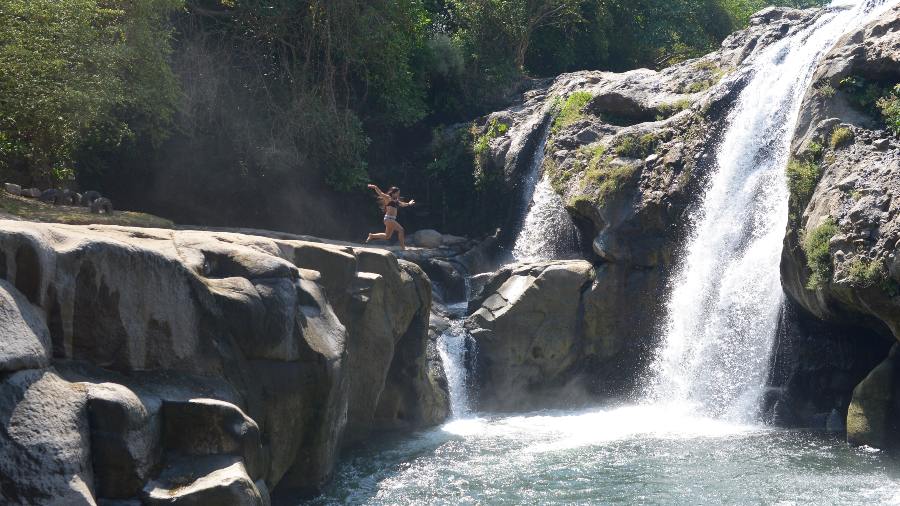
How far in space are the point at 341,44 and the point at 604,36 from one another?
39.0 ft

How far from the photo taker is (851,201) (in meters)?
14.2

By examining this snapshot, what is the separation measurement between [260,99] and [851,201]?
15302 millimetres

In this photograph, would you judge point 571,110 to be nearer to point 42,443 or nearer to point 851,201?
point 851,201

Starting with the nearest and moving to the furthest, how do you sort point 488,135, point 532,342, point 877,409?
point 877,409 → point 532,342 → point 488,135

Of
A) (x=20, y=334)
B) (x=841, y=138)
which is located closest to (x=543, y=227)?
(x=841, y=138)

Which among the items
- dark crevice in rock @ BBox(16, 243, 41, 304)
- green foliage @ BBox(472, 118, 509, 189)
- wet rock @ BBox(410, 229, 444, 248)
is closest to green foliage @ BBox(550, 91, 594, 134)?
green foliage @ BBox(472, 118, 509, 189)

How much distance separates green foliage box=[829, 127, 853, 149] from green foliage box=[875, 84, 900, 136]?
57 centimetres

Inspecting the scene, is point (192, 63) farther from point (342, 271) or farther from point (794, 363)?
point (794, 363)

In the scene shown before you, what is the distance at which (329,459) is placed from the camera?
12.1 metres

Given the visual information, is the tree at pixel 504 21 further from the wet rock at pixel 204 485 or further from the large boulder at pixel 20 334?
the large boulder at pixel 20 334

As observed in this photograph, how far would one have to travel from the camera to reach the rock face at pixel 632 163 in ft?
61.0

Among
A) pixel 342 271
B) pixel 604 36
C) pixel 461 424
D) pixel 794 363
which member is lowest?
pixel 461 424

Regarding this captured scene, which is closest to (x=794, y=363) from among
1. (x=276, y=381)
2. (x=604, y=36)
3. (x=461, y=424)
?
(x=461, y=424)

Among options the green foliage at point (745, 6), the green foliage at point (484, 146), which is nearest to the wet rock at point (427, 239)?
the green foliage at point (484, 146)
